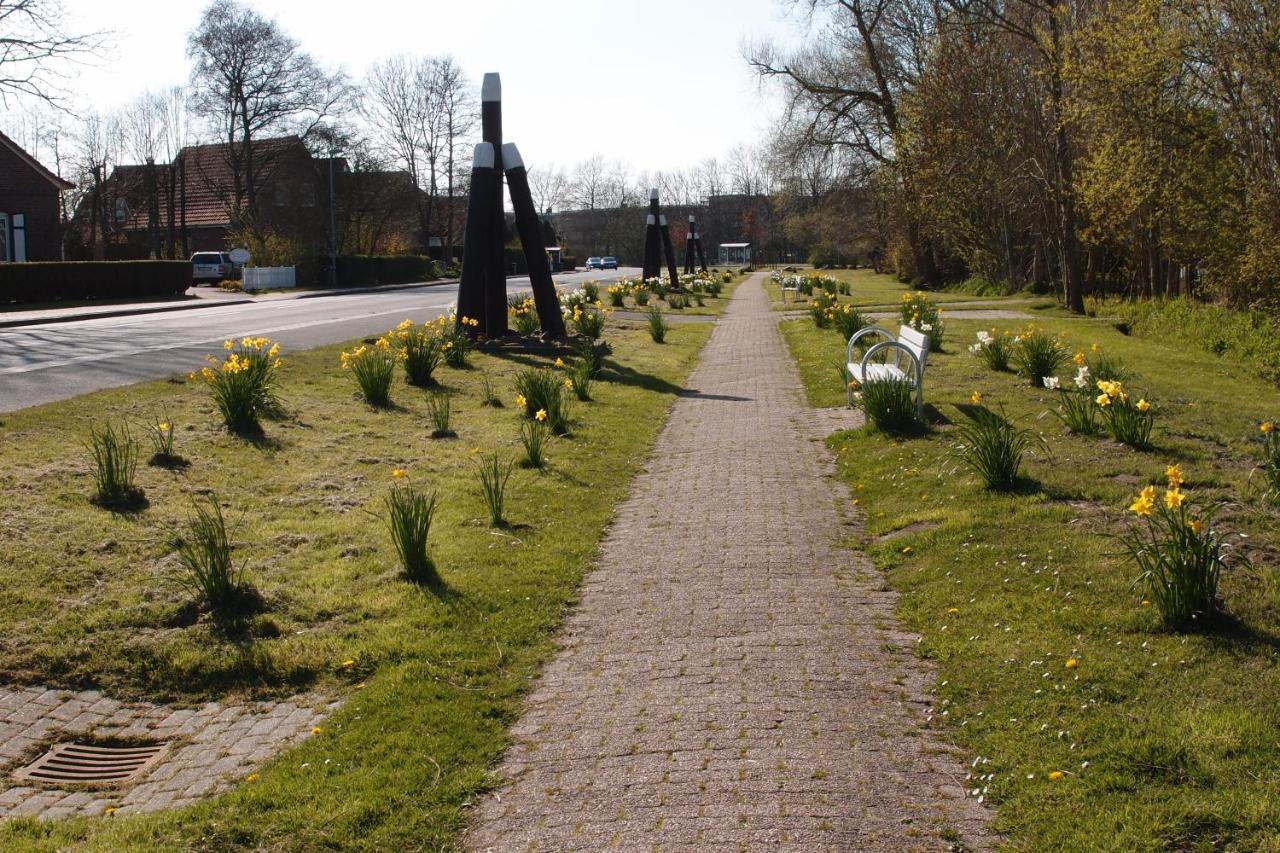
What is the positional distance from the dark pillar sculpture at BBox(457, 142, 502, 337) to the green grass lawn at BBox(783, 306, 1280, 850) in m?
9.41

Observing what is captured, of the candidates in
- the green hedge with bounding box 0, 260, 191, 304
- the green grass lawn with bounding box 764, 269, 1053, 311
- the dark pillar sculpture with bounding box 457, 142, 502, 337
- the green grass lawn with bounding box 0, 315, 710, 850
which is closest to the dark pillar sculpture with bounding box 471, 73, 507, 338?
the dark pillar sculpture with bounding box 457, 142, 502, 337

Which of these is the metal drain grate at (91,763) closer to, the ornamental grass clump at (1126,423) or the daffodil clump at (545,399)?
the daffodil clump at (545,399)

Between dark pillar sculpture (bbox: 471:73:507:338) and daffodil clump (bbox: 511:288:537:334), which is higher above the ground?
dark pillar sculpture (bbox: 471:73:507:338)

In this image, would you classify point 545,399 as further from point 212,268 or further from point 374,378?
point 212,268

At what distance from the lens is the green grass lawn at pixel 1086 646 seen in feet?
11.8

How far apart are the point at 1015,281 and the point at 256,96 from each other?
1439 inches

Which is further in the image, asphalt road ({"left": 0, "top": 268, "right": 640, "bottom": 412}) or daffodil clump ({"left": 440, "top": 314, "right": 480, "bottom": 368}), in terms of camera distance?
daffodil clump ({"left": 440, "top": 314, "right": 480, "bottom": 368})

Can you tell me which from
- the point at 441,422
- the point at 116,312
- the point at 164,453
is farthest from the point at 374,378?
the point at 116,312

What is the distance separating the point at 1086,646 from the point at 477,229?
46.4ft

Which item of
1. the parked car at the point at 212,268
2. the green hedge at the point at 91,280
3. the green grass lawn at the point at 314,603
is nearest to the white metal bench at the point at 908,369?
the green grass lawn at the point at 314,603

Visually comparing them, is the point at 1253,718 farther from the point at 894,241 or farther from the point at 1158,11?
the point at 894,241

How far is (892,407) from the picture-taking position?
35.3 ft

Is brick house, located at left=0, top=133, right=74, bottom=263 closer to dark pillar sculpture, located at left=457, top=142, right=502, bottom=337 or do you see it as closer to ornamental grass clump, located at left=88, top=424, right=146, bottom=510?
dark pillar sculpture, located at left=457, top=142, right=502, bottom=337

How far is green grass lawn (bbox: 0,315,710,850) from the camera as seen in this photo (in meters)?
3.77
